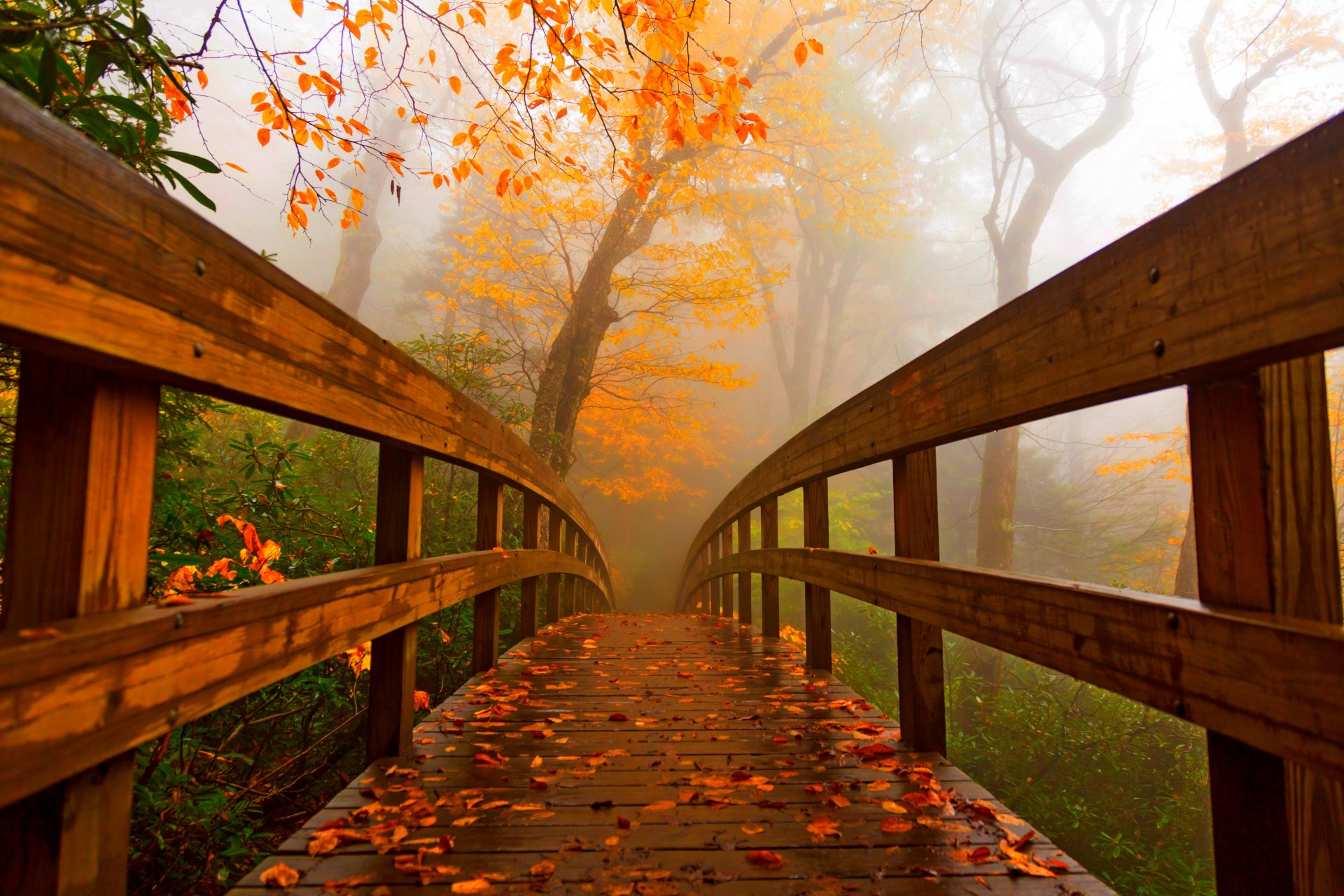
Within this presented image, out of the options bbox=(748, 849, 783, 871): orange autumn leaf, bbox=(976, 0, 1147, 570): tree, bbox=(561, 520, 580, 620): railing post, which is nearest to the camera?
bbox=(748, 849, 783, 871): orange autumn leaf

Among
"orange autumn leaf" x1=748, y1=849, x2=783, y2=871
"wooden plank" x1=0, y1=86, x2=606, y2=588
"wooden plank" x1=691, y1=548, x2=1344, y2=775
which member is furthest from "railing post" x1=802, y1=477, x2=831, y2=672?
"wooden plank" x1=0, y1=86, x2=606, y2=588

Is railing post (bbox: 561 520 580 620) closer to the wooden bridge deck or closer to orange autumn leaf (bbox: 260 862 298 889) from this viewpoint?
the wooden bridge deck

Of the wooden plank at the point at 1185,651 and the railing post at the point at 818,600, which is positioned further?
the railing post at the point at 818,600

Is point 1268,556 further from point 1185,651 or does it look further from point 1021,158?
point 1021,158

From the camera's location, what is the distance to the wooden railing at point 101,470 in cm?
71

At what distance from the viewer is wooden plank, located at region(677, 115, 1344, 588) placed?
2.48ft

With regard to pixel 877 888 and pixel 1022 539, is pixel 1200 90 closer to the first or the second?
pixel 1022 539

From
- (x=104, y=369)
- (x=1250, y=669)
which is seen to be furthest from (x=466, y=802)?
(x=1250, y=669)

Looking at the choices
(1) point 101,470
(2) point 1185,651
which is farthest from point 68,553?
(2) point 1185,651

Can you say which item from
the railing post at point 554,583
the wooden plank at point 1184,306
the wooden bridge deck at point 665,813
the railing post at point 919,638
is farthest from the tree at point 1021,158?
the wooden plank at point 1184,306

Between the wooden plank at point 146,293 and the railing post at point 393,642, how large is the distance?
479 millimetres

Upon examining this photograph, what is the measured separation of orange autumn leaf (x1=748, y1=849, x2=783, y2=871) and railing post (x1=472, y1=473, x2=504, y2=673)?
1799 millimetres

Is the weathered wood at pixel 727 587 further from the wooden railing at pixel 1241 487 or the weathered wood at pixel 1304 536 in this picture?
the weathered wood at pixel 1304 536

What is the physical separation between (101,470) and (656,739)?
5.91ft
